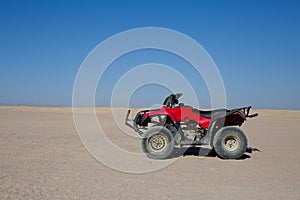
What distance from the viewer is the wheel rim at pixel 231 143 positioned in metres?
9.34

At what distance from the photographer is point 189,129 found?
9.80 metres

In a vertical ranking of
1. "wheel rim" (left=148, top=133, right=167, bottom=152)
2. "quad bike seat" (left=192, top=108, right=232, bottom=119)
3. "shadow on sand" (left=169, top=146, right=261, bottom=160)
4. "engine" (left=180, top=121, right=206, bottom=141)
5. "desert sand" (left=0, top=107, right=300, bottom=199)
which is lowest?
"desert sand" (left=0, top=107, right=300, bottom=199)

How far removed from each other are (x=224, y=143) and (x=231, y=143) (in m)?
0.27

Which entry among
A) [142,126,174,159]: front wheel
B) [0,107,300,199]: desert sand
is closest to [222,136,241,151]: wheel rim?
[0,107,300,199]: desert sand

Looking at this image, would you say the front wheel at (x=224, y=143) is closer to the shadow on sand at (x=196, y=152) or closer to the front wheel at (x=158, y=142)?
the shadow on sand at (x=196, y=152)

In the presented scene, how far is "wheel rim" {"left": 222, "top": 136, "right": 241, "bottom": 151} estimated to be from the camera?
934 cm

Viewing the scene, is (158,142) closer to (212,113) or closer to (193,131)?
(193,131)

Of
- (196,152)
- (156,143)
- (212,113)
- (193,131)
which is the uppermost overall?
(212,113)

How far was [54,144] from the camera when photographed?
11.8 metres

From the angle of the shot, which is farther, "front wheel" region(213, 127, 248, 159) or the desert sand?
"front wheel" region(213, 127, 248, 159)

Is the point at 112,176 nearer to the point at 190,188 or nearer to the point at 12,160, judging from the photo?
the point at 190,188

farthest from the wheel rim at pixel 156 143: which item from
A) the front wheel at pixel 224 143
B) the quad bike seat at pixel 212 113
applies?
the front wheel at pixel 224 143

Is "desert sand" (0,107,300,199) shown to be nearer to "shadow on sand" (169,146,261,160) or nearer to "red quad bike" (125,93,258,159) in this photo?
"shadow on sand" (169,146,261,160)

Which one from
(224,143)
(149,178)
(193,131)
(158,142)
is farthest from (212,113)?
(149,178)
